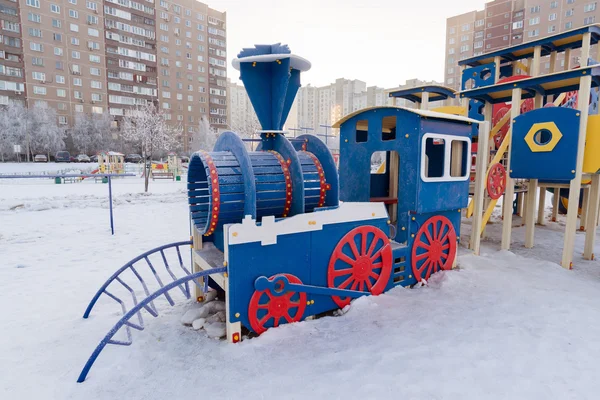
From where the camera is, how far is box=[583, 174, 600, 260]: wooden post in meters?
5.84

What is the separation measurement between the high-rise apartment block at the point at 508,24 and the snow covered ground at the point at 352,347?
46.6 meters

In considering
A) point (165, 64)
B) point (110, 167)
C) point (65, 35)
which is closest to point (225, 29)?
point (165, 64)

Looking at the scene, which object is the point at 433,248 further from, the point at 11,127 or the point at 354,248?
the point at 11,127

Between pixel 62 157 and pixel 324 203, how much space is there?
154 feet

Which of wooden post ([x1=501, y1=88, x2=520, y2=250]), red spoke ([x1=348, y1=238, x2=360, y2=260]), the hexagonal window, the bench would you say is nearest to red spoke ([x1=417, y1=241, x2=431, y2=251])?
red spoke ([x1=348, y1=238, x2=360, y2=260])

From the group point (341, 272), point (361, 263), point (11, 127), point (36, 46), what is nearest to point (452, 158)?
point (361, 263)

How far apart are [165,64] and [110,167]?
35.7m

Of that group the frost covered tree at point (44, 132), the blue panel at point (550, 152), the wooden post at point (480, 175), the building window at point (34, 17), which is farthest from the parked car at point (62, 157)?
the blue panel at point (550, 152)

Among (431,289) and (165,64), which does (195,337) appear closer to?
(431,289)

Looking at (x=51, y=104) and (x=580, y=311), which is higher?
(x=51, y=104)

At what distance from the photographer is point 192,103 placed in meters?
57.2

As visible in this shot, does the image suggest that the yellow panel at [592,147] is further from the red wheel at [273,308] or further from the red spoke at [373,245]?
the red wheel at [273,308]

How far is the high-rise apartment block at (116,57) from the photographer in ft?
138

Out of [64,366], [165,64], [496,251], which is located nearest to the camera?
[64,366]
